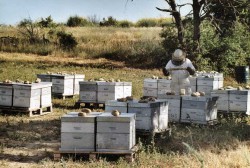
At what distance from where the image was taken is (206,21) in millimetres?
29906

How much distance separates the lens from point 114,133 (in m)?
8.55

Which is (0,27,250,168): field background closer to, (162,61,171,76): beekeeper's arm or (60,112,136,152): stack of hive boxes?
(60,112,136,152): stack of hive boxes

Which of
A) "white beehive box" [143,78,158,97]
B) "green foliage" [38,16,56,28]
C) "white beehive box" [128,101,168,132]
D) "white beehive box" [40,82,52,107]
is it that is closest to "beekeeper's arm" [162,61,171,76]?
"white beehive box" [128,101,168,132]

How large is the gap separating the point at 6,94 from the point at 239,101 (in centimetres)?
690

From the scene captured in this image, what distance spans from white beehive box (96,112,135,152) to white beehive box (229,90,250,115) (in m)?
6.08

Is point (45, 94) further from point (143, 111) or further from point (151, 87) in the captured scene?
point (143, 111)

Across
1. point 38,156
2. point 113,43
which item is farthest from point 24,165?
point 113,43

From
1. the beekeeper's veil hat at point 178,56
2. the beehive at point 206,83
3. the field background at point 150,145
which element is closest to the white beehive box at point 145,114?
the field background at point 150,145

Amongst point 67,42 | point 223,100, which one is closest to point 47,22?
point 67,42

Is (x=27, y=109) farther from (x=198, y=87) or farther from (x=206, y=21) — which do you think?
(x=206, y=21)

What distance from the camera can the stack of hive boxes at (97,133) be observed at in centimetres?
853

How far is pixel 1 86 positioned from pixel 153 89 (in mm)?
5495

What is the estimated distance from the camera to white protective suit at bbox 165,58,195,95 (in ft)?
41.9

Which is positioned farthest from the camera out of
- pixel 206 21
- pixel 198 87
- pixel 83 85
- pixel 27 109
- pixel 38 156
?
pixel 206 21
